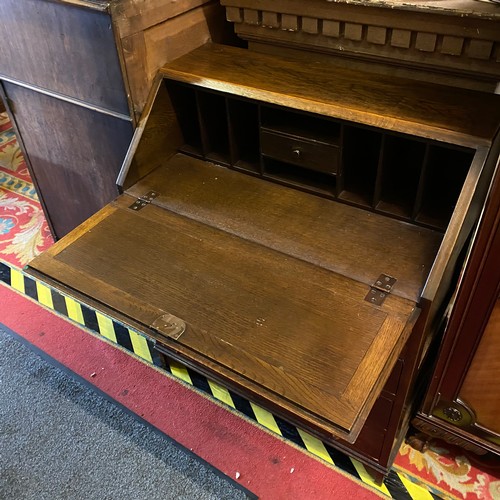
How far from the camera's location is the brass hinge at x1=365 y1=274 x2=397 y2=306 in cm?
101

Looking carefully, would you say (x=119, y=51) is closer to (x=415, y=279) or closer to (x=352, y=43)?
(x=352, y=43)

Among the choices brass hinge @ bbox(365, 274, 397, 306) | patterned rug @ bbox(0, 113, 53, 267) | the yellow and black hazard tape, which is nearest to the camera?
brass hinge @ bbox(365, 274, 397, 306)

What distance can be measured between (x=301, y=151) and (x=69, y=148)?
848 millimetres

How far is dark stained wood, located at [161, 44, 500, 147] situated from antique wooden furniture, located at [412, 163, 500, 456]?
0.20m

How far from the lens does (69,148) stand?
1.70 m

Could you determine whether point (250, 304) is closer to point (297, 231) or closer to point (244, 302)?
point (244, 302)

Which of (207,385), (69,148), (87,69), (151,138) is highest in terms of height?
(87,69)

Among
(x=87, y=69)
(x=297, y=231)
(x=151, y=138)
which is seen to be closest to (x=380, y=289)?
(x=297, y=231)

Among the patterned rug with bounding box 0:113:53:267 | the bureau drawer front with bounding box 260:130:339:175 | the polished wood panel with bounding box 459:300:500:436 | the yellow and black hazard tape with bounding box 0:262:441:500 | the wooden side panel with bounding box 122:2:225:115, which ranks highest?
the wooden side panel with bounding box 122:2:225:115

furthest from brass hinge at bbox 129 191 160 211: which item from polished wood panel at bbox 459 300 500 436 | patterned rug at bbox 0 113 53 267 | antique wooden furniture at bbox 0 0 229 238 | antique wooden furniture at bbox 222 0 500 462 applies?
patterned rug at bbox 0 113 53 267

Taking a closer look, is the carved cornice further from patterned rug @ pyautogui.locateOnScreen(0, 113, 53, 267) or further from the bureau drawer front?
patterned rug @ pyautogui.locateOnScreen(0, 113, 53, 267)

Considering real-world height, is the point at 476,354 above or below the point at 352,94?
below

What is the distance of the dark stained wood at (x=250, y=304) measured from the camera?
88 centimetres

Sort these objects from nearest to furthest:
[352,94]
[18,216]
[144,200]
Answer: [352,94] < [144,200] < [18,216]
